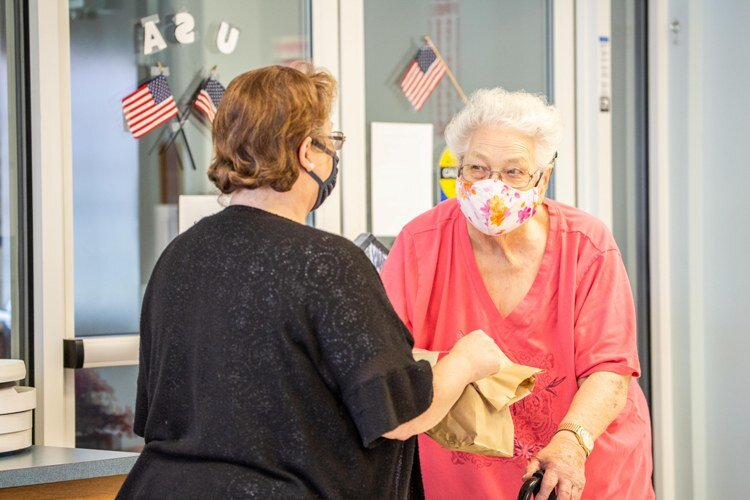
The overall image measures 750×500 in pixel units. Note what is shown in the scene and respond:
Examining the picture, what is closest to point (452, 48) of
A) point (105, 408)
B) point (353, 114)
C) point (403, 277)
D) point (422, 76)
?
point (422, 76)

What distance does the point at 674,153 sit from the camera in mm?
3264

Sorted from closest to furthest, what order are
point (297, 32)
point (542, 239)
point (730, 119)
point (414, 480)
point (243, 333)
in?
point (243, 333)
point (414, 480)
point (542, 239)
point (297, 32)
point (730, 119)

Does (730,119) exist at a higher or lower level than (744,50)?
lower

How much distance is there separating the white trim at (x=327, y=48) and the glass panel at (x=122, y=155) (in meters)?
0.29

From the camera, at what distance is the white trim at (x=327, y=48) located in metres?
2.83

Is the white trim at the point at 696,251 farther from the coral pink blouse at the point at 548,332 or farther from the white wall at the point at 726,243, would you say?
the coral pink blouse at the point at 548,332

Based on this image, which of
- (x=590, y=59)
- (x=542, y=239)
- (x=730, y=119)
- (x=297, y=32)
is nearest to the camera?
(x=542, y=239)

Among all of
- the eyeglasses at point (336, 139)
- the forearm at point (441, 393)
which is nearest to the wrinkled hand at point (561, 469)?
the forearm at point (441, 393)

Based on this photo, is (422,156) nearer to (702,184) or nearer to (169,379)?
(702,184)

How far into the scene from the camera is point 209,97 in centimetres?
271

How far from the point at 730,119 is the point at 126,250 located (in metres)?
2.12

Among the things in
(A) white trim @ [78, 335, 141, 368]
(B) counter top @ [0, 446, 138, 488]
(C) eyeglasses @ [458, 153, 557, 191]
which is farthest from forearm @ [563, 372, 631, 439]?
(A) white trim @ [78, 335, 141, 368]

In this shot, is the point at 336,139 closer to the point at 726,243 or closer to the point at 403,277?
the point at 403,277

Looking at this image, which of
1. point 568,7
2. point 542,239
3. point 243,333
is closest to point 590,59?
point 568,7
